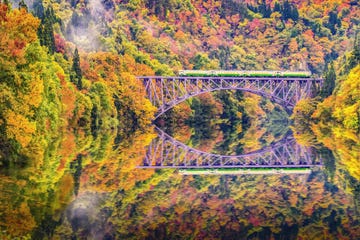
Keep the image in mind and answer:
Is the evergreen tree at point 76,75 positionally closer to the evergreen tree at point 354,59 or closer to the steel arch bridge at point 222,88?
the steel arch bridge at point 222,88

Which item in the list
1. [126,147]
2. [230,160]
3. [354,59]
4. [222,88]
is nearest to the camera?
[230,160]

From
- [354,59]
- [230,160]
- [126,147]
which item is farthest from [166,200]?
[354,59]

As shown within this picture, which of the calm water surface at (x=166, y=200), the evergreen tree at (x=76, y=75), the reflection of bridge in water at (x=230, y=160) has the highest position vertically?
the evergreen tree at (x=76, y=75)

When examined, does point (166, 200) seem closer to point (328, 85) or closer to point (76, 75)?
point (76, 75)

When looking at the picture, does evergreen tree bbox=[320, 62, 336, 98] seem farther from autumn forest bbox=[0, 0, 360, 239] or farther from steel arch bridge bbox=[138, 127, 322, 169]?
steel arch bridge bbox=[138, 127, 322, 169]

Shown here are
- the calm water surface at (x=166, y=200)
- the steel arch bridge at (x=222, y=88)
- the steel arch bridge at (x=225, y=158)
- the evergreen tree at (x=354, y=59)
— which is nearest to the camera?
the calm water surface at (x=166, y=200)

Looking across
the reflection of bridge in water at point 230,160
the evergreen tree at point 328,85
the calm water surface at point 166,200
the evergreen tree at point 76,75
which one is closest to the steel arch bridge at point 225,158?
the reflection of bridge in water at point 230,160
